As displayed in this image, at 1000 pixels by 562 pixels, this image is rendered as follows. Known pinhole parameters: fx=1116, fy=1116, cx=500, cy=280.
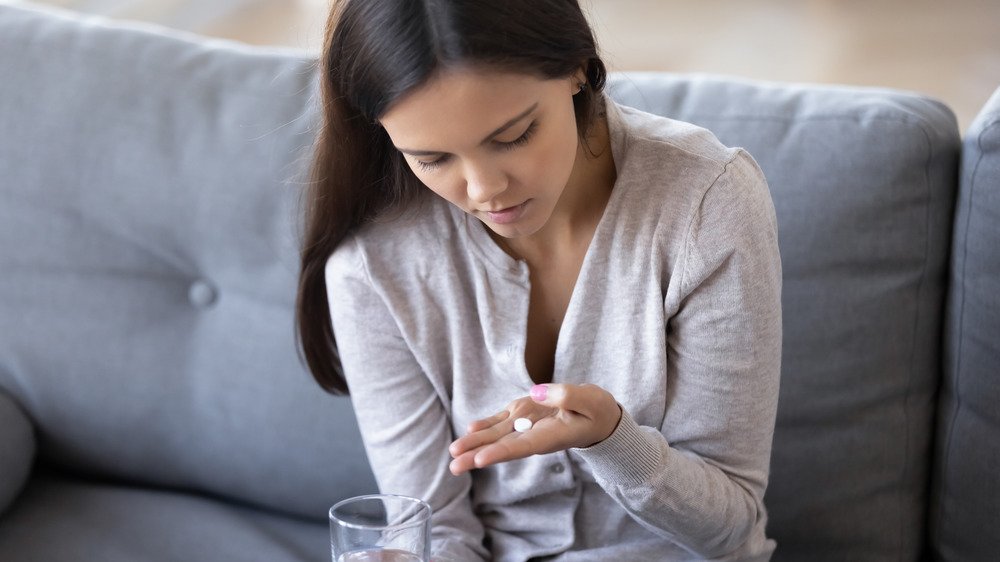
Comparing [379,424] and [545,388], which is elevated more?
[545,388]

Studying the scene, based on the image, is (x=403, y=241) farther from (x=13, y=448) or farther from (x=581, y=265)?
(x=13, y=448)

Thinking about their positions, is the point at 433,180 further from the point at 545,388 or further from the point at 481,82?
the point at 545,388

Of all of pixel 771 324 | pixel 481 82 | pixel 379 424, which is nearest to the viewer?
pixel 481 82

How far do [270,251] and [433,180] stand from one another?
0.56m

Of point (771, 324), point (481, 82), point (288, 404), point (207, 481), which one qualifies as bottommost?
Result: point (207, 481)

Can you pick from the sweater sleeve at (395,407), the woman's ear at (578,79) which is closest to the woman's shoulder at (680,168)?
the woman's ear at (578,79)

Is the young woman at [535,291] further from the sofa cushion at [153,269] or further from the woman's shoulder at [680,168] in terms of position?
the sofa cushion at [153,269]

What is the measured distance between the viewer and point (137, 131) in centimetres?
164

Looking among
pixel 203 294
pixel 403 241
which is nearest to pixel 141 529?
pixel 203 294

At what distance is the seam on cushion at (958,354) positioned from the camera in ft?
4.41

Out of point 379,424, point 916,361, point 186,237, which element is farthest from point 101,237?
point 916,361

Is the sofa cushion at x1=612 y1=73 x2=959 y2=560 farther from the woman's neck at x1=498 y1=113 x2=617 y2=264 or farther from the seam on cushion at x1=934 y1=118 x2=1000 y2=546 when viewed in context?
the woman's neck at x1=498 y1=113 x2=617 y2=264

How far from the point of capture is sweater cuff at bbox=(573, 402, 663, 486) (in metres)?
1.11

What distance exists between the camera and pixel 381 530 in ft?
3.28
